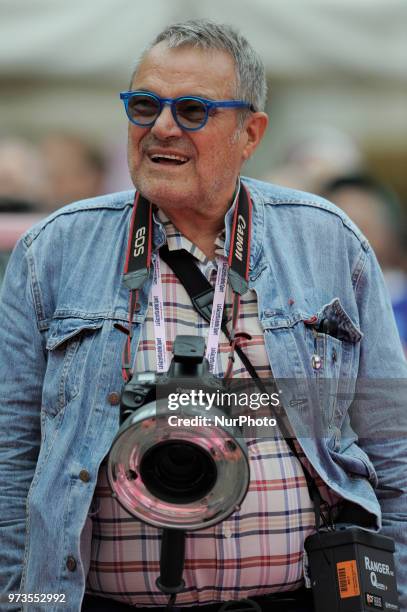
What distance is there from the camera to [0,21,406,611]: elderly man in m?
2.88

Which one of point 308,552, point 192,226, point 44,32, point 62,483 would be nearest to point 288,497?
point 308,552

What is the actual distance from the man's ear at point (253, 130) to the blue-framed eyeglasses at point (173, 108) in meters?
0.19

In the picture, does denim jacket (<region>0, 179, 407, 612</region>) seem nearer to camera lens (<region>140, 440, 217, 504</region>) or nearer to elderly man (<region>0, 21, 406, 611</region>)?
elderly man (<region>0, 21, 406, 611</region>)

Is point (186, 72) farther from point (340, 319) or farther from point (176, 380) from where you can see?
point (176, 380)

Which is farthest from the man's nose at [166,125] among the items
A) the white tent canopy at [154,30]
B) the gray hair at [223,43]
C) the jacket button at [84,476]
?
the white tent canopy at [154,30]

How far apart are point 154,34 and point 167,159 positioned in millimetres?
4123

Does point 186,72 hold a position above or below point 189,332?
above

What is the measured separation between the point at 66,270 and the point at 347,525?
102 cm

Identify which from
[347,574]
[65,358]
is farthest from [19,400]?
[347,574]

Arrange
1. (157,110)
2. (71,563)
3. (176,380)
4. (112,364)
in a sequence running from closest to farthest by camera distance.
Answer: (176,380)
(71,563)
(112,364)
(157,110)

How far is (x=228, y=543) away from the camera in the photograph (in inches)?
113

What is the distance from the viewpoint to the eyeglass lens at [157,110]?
3.03 m

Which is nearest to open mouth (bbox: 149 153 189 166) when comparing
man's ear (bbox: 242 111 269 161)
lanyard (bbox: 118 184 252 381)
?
lanyard (bbox: 118 184 252 381)

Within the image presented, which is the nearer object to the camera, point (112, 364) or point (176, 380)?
point (176, 380)
